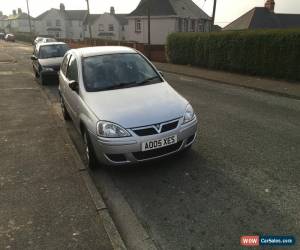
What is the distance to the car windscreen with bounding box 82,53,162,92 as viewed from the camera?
5.86 meters

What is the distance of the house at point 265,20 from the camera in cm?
3734

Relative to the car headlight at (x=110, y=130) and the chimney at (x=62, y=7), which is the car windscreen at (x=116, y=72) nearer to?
the car headlight at (x=110, y=130)

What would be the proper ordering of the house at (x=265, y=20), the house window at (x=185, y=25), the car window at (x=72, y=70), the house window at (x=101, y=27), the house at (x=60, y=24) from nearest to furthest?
the car window at (x=72, y=70) < the house at (x=265, y=20) < the house window at (x=185, y=25) < the house window at (x=101, y=27) < the house at (x=60, y=24)

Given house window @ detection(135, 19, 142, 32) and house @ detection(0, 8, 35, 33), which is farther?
house @ detection(0, 8, 35, 33)

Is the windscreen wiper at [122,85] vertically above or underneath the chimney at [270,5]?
underneath

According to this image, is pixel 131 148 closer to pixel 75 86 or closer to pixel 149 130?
pixel 149 130

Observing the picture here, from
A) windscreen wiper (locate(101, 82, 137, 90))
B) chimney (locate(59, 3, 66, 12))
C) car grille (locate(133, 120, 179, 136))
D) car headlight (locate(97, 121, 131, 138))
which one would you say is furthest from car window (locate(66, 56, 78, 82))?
chimney (locate(59, 3, 66, 12))

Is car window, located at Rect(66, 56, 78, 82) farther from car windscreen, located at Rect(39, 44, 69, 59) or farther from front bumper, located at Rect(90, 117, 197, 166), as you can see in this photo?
car windscreen, located at Rect(39, 44, 69, 59)

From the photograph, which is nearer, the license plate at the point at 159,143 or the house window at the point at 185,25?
the license plate at the point at 159,143

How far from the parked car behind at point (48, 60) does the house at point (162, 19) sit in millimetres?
26662

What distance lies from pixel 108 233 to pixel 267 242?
→ 5.95 ft

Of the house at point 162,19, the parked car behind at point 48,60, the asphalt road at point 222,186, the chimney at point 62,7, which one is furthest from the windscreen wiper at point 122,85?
the chimney at point 62,7

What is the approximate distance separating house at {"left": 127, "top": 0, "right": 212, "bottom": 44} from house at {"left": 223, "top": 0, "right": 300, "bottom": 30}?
6.54 m

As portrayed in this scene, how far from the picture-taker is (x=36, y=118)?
8.76m
